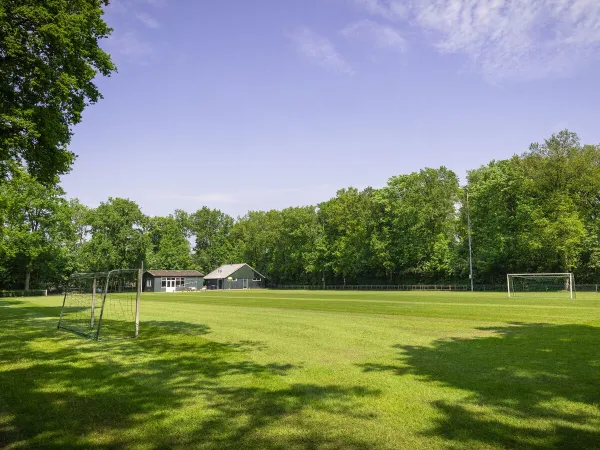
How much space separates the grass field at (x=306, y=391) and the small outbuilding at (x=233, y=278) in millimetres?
79661

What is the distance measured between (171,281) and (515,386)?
84.8 m

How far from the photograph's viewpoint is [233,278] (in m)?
93.8

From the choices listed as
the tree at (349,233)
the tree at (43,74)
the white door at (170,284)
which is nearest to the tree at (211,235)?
the white door at (170,284)

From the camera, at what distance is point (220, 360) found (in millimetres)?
10406

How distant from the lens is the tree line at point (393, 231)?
173 ft

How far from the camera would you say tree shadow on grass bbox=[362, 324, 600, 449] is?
212 inches

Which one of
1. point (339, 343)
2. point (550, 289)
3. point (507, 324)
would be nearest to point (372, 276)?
point (550, 289)

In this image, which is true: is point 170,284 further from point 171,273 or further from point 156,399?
point 156,399

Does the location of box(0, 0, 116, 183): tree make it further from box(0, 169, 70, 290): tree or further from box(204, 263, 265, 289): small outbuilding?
box(204, 263, 265, 289): small outbuilding

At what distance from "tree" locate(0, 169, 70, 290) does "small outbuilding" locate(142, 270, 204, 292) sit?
57.2 ft

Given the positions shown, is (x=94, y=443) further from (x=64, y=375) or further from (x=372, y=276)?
(x=372, y=276)

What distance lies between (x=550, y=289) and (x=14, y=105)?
178ft

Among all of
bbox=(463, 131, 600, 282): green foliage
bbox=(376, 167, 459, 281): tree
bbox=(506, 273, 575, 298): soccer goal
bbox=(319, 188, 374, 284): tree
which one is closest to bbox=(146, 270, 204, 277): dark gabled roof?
bbox=(319, 188, 374, 284): tree

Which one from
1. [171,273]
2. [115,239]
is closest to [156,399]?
[115,239]
